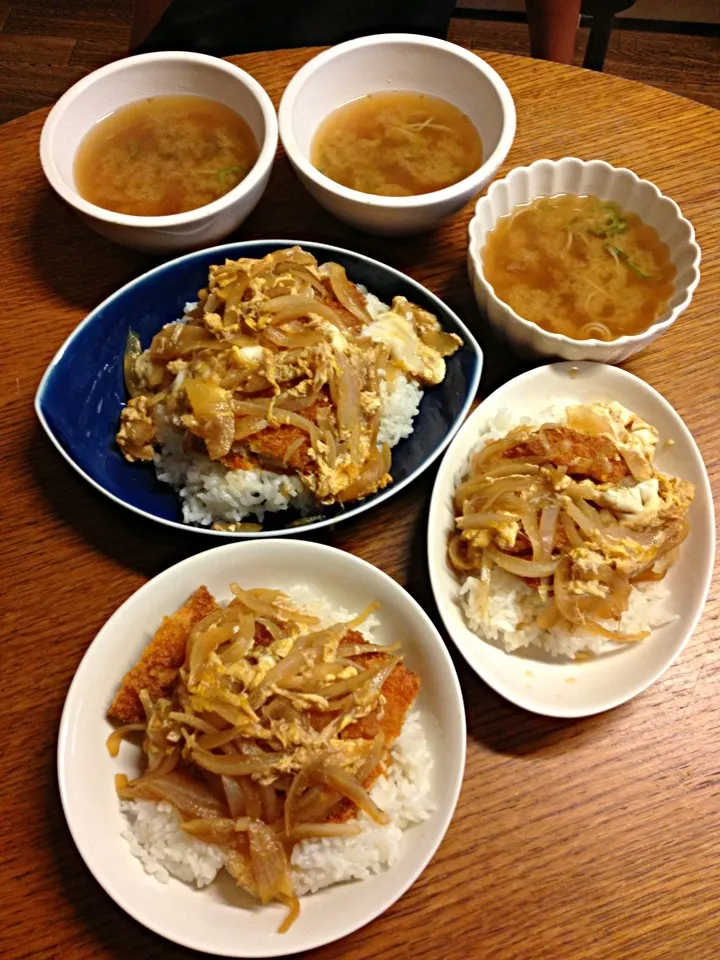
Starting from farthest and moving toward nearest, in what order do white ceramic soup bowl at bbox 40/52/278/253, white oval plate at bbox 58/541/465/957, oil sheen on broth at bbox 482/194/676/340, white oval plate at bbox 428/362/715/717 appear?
oil sheen on broth at bbox 482/194/676/340
white ceramic soup bowl at bbox 40/52/278/253
white oval plate at bbox 428/362/715/717
white oval plate at bbox 58/541/465/957

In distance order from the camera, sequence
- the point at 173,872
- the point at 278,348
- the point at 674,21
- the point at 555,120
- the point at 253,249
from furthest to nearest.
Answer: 1. the point at 674,21
2. the point at 555,120
3. the point at 253,249
4. the point at 278,348
5. the point at 173,872

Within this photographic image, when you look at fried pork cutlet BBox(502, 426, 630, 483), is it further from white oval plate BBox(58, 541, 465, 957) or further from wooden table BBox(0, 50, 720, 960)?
white oval plate BBox(58, 541, 465, 957)

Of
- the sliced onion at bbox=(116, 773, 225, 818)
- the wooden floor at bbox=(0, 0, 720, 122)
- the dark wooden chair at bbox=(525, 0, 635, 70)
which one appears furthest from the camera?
the wooden floor at bbox=(0, 0, 720, 122)

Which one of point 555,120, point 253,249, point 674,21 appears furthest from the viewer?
point 674,21

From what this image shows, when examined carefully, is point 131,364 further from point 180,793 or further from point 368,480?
point 180,793

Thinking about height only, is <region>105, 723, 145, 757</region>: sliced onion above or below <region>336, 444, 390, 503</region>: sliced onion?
below

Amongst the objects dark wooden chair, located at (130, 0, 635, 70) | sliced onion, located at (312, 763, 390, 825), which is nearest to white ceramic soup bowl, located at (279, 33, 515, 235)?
dark wooden chair, located at (130, 0, 635, 70)

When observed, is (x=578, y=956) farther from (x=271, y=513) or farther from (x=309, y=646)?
(x=271, y=513)

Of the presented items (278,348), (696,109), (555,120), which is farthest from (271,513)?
(696,109)

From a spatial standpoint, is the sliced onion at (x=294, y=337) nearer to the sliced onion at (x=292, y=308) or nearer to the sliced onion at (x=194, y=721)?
the sliced onion at (x=292, y=308)
